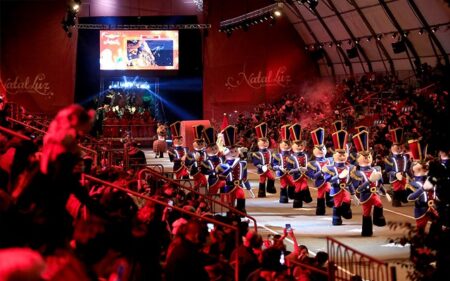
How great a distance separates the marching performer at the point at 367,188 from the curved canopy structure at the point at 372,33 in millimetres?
7930

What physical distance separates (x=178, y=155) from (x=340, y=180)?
7.59 meters

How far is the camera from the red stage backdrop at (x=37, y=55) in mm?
38469

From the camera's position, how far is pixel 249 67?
40062 mm

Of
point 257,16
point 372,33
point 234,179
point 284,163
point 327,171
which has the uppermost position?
point 257,16

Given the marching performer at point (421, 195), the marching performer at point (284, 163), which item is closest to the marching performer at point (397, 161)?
the marching performer at point (284, 163)

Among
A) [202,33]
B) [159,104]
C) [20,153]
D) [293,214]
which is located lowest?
[293,214]

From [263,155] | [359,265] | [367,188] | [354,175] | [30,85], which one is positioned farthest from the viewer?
[30,85]

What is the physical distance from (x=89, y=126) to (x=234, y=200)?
46.4 ft

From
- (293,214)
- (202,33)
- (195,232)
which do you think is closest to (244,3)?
(202,33)

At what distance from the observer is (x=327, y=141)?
90.4 ft

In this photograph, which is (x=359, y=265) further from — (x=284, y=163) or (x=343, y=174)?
(x=284, y=163)

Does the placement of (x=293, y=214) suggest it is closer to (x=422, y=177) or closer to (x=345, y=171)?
(x=345, y=171)

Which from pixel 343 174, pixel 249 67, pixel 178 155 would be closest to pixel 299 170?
pixel 343 174

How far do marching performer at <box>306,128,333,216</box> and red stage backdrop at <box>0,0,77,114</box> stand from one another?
20688 mm
